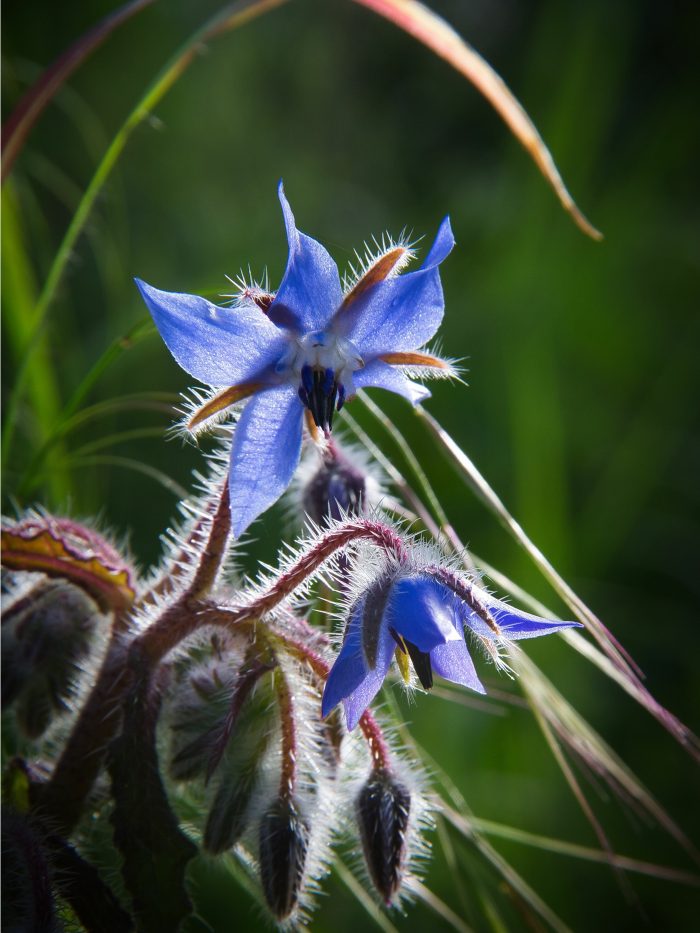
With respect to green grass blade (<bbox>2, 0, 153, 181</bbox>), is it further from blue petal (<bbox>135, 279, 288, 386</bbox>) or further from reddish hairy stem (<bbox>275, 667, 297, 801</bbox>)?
reddish hairy stem (<bbox>275, 667, 297, 801</bbox>)

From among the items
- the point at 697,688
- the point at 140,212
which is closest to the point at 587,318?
the point at 697,688

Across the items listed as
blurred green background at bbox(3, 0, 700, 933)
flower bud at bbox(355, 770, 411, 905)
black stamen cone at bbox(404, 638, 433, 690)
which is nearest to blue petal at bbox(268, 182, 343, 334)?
black stamen cone at bbox(404, 638, 433, 690)

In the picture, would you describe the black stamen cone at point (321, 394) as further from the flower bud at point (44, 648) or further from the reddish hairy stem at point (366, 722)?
the flower bud at point (44, 648)

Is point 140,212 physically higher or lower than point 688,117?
lower

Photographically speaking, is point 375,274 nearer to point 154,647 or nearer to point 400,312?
point 400,312

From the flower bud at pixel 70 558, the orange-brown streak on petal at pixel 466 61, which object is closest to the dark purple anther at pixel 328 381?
the flower bud at pixel 70 558

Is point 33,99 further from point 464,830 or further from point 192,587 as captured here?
point 464,830
